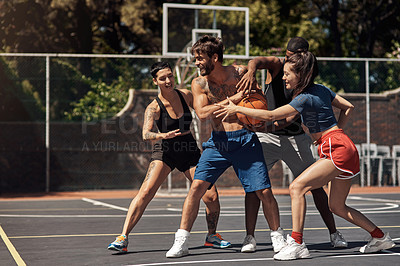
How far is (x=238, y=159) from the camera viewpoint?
6699 millimetres

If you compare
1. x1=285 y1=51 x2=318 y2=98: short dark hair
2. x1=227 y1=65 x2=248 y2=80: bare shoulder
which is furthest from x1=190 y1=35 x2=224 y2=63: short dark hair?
x1=285 y1=51 x2=318 y2=98: short dark hair

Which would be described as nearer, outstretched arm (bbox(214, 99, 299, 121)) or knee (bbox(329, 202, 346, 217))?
outstretched arm (bbox(214, 99, 299, 121))

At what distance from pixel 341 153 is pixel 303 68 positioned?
2.98ft

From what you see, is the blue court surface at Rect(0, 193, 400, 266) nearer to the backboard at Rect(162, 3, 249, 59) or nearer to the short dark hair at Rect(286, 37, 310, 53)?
the short dark hair at Rect(286, 37, 310, 53)

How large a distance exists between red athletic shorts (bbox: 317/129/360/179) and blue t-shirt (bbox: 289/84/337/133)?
5.9 inches

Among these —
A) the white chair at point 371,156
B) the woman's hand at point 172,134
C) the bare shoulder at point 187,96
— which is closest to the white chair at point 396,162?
the white chair at point 371,156

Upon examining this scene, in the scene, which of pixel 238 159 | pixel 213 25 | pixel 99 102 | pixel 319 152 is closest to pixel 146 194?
pixel 238 159

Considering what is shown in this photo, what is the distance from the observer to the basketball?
6.58 meters

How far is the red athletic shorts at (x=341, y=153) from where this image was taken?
6285mm

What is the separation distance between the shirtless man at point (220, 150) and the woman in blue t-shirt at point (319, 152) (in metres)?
0.25

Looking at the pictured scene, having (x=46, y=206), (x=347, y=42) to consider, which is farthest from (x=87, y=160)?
(x=347, y=42)

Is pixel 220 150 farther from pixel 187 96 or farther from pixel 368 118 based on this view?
pixel 368 118

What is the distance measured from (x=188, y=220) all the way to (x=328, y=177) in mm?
1485

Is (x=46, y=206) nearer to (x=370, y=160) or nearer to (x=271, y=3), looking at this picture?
(x=370, y=160)
